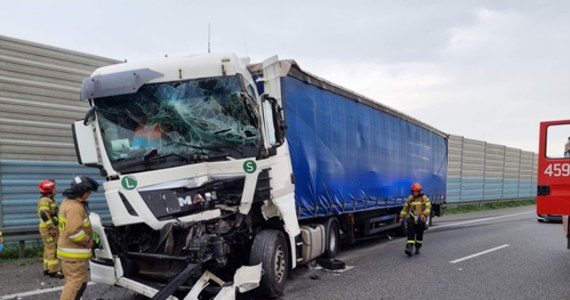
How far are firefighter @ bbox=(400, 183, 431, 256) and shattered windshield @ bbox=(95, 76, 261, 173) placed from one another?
4.90 meters

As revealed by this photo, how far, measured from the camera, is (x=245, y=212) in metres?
4.92

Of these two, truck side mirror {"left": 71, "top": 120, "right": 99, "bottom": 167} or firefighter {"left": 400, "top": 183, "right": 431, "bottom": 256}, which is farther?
firefighter {"left": 400, "top": 183, "right": 431, "bottom": 256}

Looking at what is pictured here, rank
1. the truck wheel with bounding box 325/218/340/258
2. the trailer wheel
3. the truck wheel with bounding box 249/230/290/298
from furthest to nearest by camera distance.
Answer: the trailer wheel < the truck wheel with bounding box 325/218/340/258 < the truck wheel with bounding box 249/230/290/298

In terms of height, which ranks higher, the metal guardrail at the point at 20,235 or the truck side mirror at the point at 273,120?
the truck side mirror at the point at 273,120

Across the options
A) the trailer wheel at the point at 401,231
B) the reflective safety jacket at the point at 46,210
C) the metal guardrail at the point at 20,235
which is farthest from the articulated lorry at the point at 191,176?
the trailer wheel at the point at 401,231

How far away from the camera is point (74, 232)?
432 centimetres

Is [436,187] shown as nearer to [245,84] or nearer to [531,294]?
[531,294]

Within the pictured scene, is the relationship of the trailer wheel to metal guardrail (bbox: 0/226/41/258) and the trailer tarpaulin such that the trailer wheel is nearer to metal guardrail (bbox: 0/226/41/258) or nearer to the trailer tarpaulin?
the trailer tarpaulin

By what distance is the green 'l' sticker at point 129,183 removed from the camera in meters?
4.73

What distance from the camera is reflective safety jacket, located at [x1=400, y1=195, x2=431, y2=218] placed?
8875mm

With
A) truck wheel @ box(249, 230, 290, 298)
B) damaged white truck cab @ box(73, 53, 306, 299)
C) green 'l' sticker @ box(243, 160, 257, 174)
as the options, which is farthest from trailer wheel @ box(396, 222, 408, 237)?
green 'l' sticker @ box(243, 160, 257, 174)

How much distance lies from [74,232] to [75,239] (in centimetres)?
7

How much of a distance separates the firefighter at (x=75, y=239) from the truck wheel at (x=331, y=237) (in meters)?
4.21

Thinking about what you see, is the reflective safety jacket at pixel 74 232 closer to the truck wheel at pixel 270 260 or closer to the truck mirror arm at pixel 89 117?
the truck mirror arm at pixel 89 117
